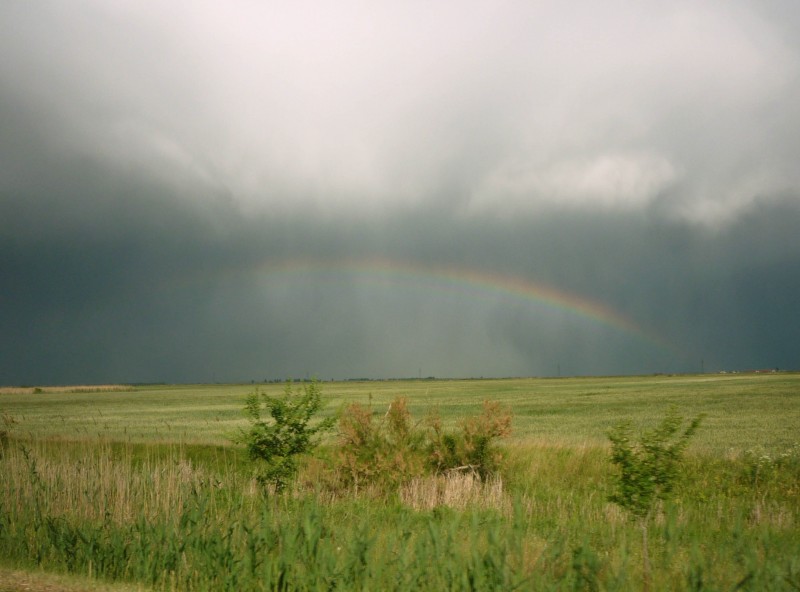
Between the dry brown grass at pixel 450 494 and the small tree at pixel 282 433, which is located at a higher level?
the small tree at pixel 282 433

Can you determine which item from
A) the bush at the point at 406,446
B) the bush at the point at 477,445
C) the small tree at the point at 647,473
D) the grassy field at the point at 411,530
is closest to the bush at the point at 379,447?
the bush at the point at 406,446

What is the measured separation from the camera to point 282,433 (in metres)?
16.6

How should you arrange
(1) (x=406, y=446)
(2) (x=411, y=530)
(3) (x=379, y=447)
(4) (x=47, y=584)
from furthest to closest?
(1) (x=406, y=446) < (3) (x=379, y=447) < (2) (x=411, y=530) < (4) (x=47, y=584)

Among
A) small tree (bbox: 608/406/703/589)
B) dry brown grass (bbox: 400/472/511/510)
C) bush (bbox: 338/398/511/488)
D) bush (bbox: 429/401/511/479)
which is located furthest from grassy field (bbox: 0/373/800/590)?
bush (bbox: 429/401/511/479)

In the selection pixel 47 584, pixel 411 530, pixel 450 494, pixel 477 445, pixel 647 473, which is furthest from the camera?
pixel 477 445

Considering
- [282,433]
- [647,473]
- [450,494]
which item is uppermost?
[282,433]

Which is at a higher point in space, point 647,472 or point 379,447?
point 647,472

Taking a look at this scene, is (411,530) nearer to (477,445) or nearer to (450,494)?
(450,494)

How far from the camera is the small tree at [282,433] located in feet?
53.5

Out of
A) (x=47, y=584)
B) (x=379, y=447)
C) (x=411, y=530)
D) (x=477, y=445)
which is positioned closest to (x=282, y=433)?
(x=379, y=447)

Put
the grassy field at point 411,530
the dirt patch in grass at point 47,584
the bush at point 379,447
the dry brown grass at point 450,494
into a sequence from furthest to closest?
Result: the bush at point 379,447
the dry brown grass at point 450,494
the grassy field at point 411,530
the dirt patch in grass at point 47,584

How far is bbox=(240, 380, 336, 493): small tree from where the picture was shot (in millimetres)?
16312

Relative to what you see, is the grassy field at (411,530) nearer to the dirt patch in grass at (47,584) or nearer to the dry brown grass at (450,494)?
the dry brown grass at (450,494)

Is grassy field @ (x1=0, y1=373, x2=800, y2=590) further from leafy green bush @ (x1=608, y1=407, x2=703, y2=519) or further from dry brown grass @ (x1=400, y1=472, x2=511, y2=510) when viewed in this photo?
leafy green bush @ (x1=608, y1=407, x2=703, y2=519)
